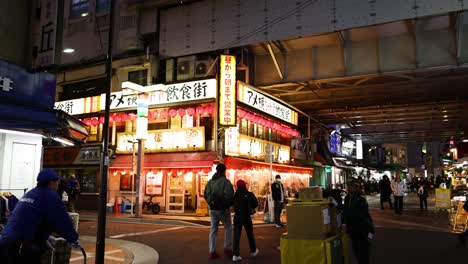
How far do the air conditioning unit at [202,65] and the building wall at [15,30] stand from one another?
41.8 feet

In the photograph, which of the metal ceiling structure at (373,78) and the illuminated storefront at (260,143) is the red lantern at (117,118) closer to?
the illuminated storefront at (260,143)

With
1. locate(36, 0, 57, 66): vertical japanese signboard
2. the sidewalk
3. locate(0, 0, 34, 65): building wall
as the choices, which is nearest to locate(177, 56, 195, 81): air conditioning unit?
locate(36, 0, 57, 66): vertical japanese signboard

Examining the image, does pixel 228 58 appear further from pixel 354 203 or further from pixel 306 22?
pixel 354 203

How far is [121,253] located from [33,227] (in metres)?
6.03

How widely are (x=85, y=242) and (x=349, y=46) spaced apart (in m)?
15.8

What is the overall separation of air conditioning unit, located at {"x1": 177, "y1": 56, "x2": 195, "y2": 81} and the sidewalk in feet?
39.5

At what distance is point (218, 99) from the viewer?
19859 millimetres

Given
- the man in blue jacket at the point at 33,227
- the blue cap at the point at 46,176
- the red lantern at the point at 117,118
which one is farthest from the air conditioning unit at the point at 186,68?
the man in blue jacket at the point at 33,227

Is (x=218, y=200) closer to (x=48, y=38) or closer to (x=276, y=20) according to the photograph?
(x=48, y=38)

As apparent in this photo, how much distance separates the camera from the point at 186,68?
74.0 feet

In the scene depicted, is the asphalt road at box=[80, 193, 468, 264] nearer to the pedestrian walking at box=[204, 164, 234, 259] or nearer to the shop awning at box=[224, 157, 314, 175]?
the pedestrian walking at box=[204, 164, 234, 259]

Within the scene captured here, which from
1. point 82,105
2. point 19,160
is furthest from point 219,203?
point 82,105

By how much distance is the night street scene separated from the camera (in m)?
7.88

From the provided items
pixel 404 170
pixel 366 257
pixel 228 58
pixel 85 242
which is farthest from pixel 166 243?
pixel 404 170
